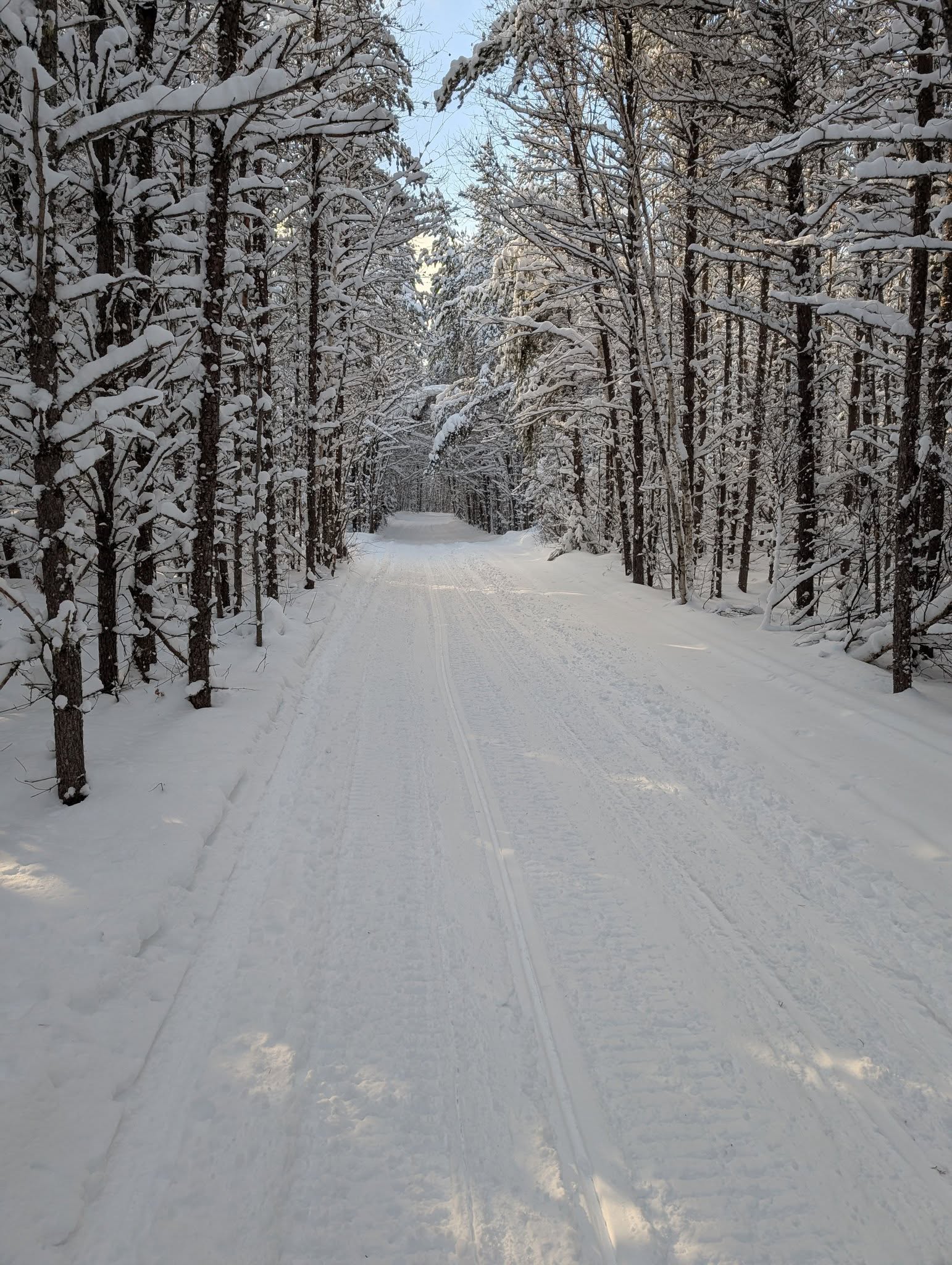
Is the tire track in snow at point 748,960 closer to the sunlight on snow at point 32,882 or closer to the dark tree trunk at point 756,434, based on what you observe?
the sunlight on snow at point 32,882

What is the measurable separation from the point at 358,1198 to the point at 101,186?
7661 millimetres

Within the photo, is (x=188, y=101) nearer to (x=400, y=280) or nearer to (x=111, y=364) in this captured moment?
(x=111, y=364)

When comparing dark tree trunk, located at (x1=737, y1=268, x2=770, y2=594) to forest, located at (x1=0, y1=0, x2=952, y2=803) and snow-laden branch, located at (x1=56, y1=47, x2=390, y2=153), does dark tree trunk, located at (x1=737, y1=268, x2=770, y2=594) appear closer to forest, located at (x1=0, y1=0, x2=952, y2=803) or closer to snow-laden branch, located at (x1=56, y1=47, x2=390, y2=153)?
forest, located at (x1=0, y1=0, x2=952, y2=803)

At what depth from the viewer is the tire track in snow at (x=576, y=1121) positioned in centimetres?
223

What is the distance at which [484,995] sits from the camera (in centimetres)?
325

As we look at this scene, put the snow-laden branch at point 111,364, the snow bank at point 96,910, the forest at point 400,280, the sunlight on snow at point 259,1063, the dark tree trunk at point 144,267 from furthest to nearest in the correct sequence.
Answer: the dark tree trunk at point 144,267, the forest at point 400,280, the snow-laden branch at point 111,364, the sunlight on snow at point 259,1063, the snow bank at point 96,910

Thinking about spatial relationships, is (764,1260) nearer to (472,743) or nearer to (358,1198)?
(358,1198)

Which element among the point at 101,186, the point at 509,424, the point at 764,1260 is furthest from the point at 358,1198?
the point at 509,424

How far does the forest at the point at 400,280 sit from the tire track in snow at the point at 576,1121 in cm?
321

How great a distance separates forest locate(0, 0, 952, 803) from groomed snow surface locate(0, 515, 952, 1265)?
1407 millimetres

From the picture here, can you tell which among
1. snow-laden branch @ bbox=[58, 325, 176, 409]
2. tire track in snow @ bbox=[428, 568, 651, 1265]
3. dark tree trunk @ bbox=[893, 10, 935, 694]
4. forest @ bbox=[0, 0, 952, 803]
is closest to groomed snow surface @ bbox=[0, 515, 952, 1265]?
tire track in snow @ bbox=[428, 568, 651, 1265]

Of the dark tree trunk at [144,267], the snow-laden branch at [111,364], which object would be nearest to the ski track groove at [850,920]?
the snow-laden branch at [111,364]

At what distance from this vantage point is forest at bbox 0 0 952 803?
4.82m

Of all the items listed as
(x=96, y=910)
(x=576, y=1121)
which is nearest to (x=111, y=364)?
(x=96, y=910)
